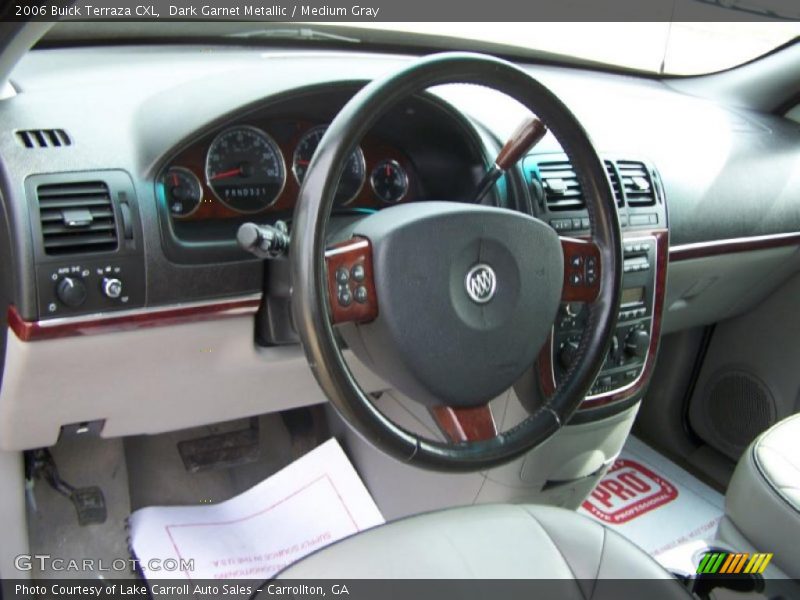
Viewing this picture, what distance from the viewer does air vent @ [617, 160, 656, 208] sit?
161 centimetres

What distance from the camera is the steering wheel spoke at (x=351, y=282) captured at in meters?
1.00

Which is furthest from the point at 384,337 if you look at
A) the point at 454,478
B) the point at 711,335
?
the point at 711,335

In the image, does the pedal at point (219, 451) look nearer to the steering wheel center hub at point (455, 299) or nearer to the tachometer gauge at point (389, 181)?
the tachometer gauge at point (389, 181)

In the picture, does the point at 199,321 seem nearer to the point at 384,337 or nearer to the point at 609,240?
the point at 384,337

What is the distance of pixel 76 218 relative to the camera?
111cm

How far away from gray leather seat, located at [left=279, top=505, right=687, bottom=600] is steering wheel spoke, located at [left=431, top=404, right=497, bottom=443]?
0.43 ft

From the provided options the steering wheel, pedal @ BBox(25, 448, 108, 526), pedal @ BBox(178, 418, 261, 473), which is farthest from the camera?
pedal @ BBox(178, 418, 261, 473)

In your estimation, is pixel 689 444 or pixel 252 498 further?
pixel 689 444

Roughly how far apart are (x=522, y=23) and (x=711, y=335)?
1055 mm

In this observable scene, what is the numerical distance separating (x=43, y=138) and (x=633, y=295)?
1.03 m

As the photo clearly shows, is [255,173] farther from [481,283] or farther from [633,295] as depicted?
[633,295]

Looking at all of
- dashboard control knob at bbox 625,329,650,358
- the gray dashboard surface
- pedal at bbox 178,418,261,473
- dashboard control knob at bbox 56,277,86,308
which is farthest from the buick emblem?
pedal at bbox 178,418,261,473

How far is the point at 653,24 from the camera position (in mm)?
2111

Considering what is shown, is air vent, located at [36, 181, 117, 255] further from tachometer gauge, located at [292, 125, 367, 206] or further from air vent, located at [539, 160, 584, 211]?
air vent, located at [539, 160, 584, 211]
